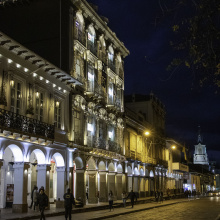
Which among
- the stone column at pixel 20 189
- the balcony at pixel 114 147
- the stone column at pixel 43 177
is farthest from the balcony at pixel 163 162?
the stone column at pixel 20 189

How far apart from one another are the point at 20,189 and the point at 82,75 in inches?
471

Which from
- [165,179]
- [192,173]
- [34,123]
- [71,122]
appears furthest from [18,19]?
[192,173]

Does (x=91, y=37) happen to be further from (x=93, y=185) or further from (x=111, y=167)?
(x=93, y=185)

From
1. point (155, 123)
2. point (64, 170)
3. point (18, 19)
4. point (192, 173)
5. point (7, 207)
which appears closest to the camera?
point (7, 207)

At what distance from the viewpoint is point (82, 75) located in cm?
3112

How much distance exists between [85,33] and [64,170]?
39.6ft

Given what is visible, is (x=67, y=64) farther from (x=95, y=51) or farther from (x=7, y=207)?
(x=7, y=207)

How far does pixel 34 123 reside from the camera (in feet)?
74.8

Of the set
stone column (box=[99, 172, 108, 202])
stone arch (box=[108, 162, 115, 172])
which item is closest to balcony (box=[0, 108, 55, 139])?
stone column (box=[99, 172, 108, 202])

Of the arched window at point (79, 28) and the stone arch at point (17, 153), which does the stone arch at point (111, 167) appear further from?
the stone arch at point (17, 153)

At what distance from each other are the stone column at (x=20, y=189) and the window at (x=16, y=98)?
3.14 m

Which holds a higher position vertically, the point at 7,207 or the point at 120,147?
the point at 120,147

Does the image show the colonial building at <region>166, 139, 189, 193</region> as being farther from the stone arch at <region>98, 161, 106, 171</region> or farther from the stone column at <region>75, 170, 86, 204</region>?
the stone column at <region>75, 170, 86, 204</region>

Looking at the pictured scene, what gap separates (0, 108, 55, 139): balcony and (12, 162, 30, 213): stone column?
80.8 inches
